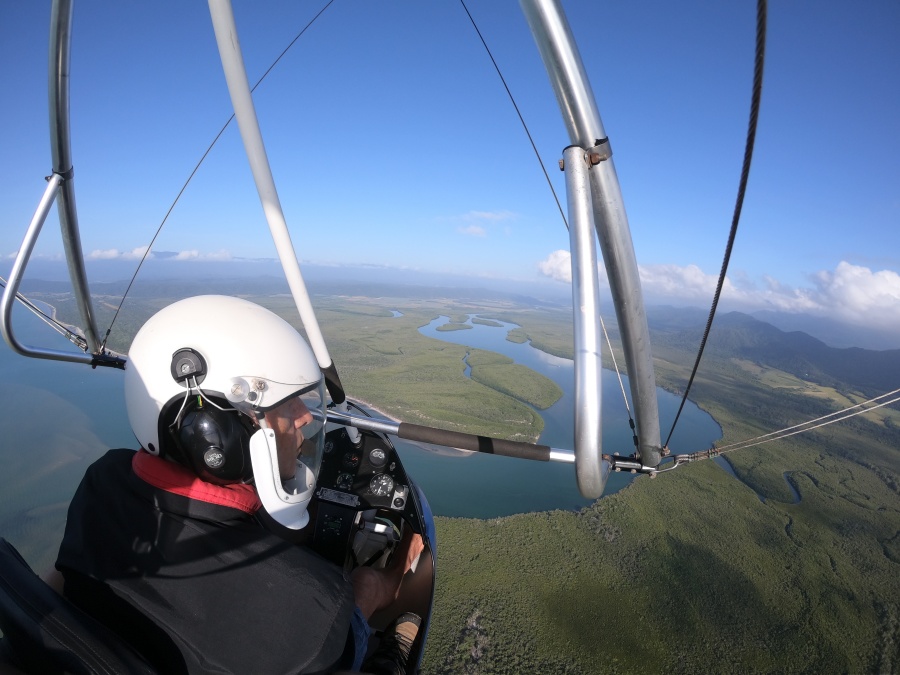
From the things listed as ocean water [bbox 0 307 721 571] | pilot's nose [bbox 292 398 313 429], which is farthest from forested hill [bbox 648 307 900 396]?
pilot's nose [bbox 292 398 313 429]

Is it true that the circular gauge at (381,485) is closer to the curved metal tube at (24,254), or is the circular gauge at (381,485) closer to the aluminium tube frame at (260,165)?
the aluminium tube frame at (260,165)

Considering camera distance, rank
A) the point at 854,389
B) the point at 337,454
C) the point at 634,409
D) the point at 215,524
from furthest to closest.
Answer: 1. the point at 854,389
2. the point at 337,454
3. the point at 634,409
4. the point at 215,524

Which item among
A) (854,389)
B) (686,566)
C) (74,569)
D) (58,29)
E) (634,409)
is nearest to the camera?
(74,569)

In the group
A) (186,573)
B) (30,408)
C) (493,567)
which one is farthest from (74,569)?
(30,408)

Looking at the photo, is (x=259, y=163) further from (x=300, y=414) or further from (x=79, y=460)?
(x=79, y=460)

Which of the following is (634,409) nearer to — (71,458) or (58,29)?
(58,29)

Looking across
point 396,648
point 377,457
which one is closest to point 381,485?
point 377,457

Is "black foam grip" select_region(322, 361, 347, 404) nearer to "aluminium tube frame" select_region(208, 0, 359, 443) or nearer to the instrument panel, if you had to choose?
"aluminium tube frame" select_region(208, 0, 359, 443)
